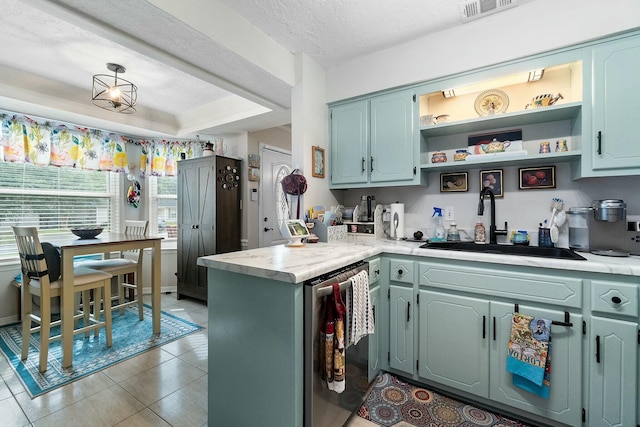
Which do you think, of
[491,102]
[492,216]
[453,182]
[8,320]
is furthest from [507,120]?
[8,320]

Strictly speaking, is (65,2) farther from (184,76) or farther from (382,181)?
(382,181)

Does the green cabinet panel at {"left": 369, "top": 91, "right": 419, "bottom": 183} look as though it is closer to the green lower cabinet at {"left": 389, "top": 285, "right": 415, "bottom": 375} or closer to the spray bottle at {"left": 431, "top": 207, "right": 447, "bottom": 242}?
the spray bottle at {"left": 431, "top": 207, "right": 447, "bottom": 242}

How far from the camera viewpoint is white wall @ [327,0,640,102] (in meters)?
1.72

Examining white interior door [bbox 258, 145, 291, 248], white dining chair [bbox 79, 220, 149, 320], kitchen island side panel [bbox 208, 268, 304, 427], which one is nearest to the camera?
kitchen island side panel [bbox 208, 268, 304, 427]

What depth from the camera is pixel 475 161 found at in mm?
2062

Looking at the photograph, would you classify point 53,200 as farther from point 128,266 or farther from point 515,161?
point 515,161

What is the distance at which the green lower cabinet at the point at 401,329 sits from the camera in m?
1.93

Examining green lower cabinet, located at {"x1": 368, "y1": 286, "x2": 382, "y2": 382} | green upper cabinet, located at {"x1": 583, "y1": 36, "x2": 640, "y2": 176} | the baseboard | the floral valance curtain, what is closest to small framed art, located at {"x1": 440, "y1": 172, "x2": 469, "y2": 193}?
green upper cabinet, located at {"x1": 583, "y1": 36, "x2": 640, "y2": 176}

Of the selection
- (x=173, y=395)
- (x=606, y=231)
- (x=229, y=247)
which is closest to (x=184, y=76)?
(x=229, y=247)

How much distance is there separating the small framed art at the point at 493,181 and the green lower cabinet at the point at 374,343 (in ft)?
4.08

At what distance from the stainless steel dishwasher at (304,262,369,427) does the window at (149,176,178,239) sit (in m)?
3.76

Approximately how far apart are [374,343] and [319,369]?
2.46 ft

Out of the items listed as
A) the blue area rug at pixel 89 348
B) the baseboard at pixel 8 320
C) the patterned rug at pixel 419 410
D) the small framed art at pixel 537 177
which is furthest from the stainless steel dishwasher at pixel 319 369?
the baseboard at pixel 8 320

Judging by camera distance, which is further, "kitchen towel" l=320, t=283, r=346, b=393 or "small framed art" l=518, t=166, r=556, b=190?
"small framed art" l=518, t=166, r=556, b=190
